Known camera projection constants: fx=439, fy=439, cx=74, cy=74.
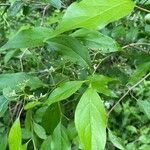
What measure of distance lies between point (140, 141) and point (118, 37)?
1.34 m

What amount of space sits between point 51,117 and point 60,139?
57 mm

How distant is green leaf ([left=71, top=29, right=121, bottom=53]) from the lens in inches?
35.7

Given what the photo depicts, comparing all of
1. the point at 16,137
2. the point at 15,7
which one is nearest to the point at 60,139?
the point at 16,137

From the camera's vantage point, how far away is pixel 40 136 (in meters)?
0.97

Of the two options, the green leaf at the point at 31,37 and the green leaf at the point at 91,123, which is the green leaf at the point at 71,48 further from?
the green leaf at the point at 91,123

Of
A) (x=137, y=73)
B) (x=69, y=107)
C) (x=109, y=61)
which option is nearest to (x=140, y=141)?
(x=109, y=61)

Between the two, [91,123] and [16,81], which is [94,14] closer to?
[91,123]

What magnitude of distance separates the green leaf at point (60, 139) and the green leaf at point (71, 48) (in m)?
0.15

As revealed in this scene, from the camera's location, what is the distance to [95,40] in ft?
3.00

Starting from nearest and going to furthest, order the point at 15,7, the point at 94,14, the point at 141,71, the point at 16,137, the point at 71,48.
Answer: the point at 94,14, the point at 16,137, the point at 71,48, the point at 141,71, the point at 15,7

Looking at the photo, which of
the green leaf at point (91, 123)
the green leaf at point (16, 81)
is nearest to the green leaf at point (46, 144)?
the green leaf at point (16, 81)

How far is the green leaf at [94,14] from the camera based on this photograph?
0.61 metres

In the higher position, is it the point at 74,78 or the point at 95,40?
the point at 95,40

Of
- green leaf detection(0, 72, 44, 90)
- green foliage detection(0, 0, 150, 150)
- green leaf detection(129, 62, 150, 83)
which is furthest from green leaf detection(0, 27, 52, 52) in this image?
green leaf detection(129, 62, 150, 83)
